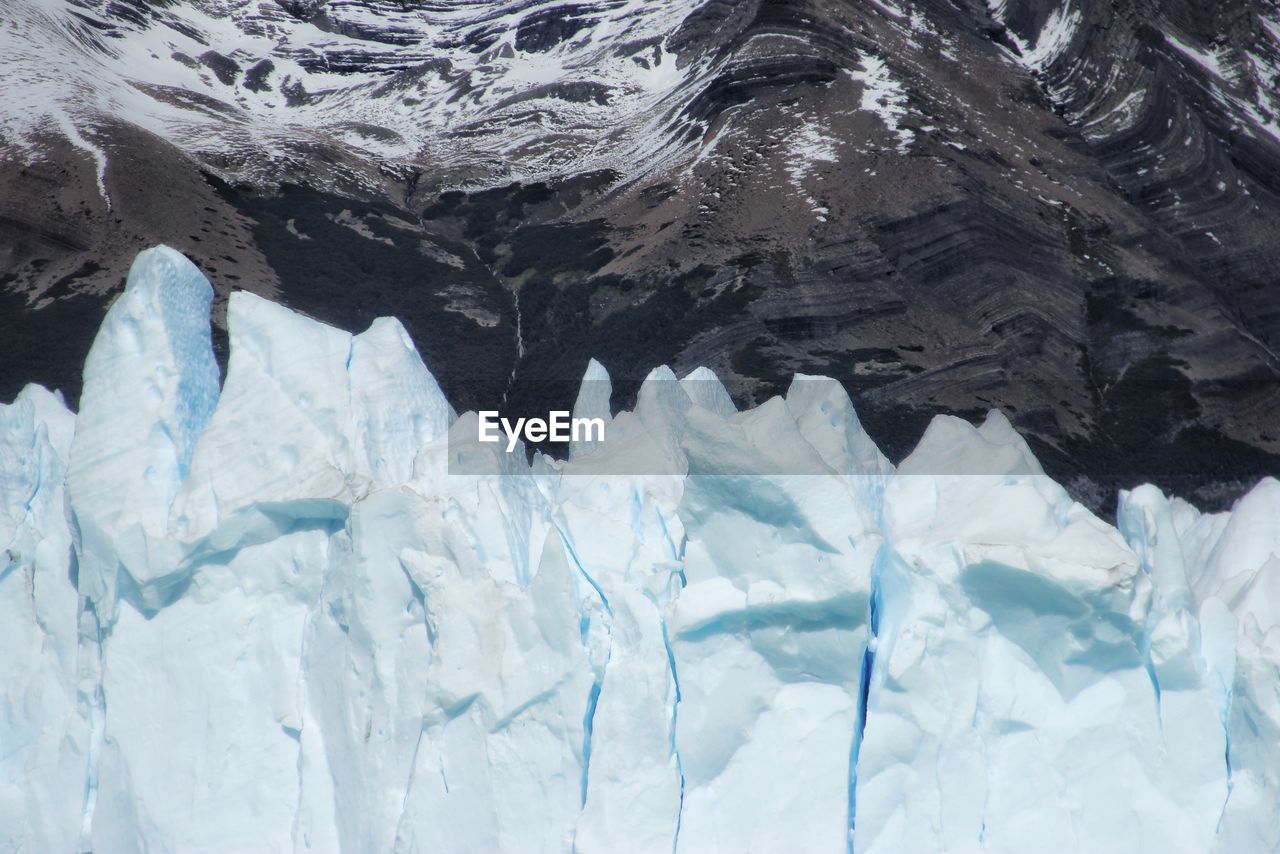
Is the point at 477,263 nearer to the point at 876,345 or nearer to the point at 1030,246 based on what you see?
the point at 876,345

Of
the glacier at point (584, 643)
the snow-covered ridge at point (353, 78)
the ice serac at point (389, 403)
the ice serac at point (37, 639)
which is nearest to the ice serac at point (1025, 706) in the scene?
the glacier at point (584, 643)

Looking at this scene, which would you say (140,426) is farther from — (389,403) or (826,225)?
(826,225)

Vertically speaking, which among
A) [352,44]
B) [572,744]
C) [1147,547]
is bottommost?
[352,44]

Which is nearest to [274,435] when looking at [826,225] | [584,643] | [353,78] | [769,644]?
[584,643]

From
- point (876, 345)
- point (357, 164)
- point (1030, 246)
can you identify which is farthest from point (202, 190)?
point (1030, 246)

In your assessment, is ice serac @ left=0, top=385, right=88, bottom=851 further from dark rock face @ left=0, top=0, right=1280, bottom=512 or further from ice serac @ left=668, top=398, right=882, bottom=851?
dark rock face @ left=0, top=0, right=1280, bottom=512

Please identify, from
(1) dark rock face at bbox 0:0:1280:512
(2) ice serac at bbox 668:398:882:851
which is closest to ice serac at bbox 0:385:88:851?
(2) ice serac at bbox 668:398:882:851

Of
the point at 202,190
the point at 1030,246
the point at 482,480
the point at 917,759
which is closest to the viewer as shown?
the point at 917,759

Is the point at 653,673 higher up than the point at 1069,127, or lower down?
higher up
